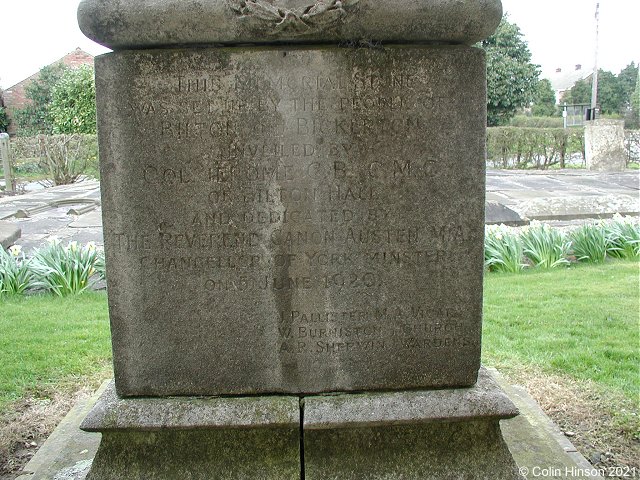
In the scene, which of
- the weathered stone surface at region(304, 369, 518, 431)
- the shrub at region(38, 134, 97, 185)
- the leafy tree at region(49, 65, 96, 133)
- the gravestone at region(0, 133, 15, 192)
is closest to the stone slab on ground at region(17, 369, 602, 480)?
the weathered stone surface at region(304, 369, 518, 431)

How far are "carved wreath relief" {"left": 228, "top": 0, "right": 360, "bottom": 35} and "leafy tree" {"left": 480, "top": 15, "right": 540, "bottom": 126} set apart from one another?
31.7 metres

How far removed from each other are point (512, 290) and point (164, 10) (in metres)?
4.95

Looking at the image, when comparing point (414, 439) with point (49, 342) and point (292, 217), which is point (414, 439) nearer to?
point (292, 217)

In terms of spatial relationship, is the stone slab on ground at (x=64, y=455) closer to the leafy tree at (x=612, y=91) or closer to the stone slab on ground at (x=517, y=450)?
the stone slab on ground at (x=517, y=450)

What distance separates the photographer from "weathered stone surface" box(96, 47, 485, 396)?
2.42 metres

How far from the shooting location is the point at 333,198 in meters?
2.49

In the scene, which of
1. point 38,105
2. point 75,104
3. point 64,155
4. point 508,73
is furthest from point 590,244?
point 38,105

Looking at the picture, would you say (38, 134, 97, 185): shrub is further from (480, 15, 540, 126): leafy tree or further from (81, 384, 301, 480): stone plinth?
(480, 15, 540, 126): leafy tree

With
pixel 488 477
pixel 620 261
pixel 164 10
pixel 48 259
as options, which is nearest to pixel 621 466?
pixel 488 477

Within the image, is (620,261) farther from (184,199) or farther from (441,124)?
(184,199)

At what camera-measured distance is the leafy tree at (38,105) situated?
111 feet

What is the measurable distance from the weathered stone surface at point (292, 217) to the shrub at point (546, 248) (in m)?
5.07

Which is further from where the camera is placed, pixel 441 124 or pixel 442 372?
pixel 442 372

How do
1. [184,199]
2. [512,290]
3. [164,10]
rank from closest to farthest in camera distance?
[164,10] < [184,199] < [512,290]
